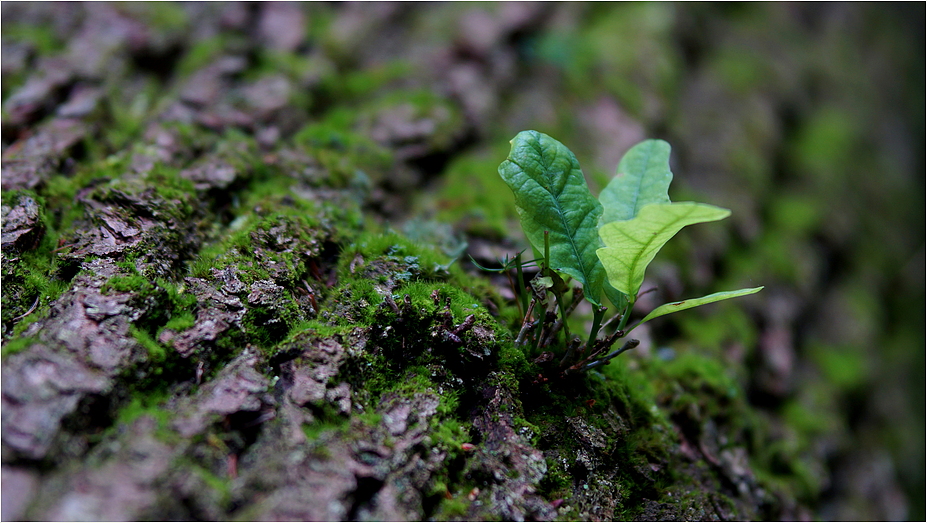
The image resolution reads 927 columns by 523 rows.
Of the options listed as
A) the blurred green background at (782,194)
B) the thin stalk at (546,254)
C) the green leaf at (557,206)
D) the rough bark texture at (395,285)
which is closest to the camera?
the rough bark texture at (395,285)

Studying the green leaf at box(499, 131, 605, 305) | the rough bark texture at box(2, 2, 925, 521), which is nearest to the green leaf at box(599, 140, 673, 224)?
the green leaf at box(499, 131, 605, 305)

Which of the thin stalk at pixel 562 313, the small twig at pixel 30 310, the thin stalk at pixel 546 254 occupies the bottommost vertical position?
the thin stalk at pixel 562 313

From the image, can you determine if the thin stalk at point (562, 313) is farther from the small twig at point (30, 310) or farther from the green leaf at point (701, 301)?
the small twig at point (30, 310)

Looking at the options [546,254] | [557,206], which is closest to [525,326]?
[546,254]

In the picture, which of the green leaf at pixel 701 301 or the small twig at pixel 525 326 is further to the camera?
the small twig at pixel 525 326

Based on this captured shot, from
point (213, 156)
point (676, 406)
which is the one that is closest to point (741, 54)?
point (676, 406)

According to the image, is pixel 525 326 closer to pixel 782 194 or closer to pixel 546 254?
pixel 546 254

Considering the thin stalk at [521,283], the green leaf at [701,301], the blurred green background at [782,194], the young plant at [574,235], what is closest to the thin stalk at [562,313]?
the young plant at [574,235]

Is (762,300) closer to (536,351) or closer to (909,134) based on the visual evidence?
(536,351)
